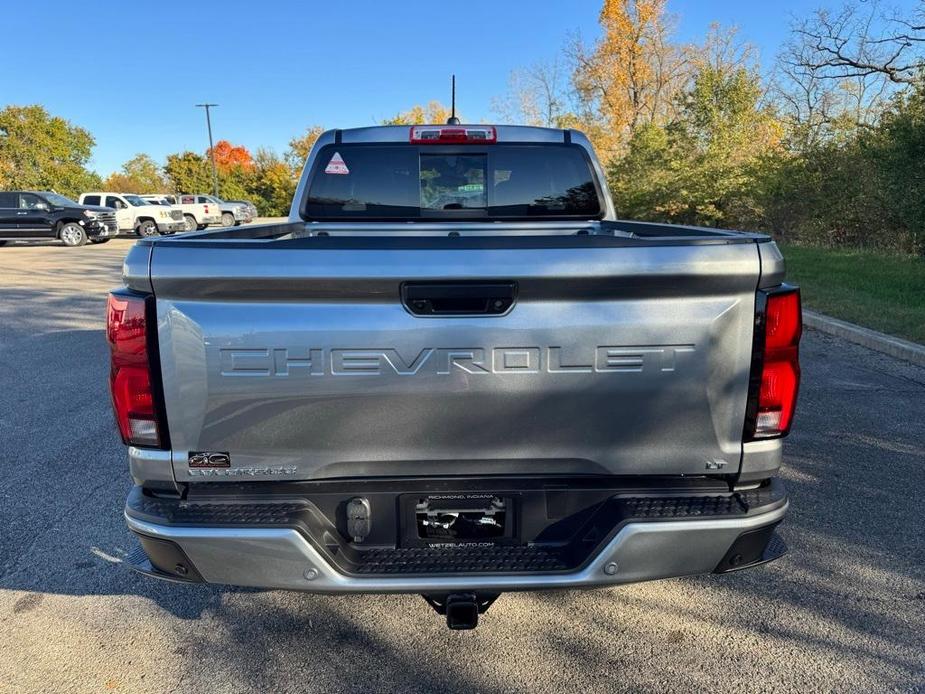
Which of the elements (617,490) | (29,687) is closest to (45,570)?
(29,687)

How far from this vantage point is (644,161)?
24.4 m

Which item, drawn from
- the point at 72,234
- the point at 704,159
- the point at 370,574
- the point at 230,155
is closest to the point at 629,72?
the point at 704,159

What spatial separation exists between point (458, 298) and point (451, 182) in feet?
7.29

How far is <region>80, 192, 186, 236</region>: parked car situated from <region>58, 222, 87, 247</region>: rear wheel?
12.7ft

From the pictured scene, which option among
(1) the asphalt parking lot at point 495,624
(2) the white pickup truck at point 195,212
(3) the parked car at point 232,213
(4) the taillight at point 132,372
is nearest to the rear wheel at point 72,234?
(2) the white pickup truck at point 195,212

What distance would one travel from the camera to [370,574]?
81.8 inches

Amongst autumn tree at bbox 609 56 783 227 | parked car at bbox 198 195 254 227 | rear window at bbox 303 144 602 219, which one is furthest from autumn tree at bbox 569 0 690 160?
rear window at bbox 303 144 602 219

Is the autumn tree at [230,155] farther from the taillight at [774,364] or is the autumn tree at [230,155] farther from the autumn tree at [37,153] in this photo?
the taillight at [774,364]

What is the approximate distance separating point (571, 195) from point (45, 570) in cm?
357

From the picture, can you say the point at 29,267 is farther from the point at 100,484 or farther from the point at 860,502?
the point at 860,502

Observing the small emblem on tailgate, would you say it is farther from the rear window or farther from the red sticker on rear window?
the red sticker on rear window

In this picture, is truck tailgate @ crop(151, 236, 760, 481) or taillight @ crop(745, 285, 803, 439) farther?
taillight @ crop(745, 285, 803, 439)

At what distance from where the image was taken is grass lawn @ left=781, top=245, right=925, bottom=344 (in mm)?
8297

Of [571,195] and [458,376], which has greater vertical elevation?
[571,195]
